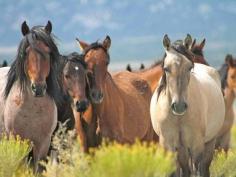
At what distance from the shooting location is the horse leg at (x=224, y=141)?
10891 mm

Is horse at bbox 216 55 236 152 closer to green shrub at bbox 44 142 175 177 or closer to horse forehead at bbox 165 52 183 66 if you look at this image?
horse forehead at bbox 165 52 183 66

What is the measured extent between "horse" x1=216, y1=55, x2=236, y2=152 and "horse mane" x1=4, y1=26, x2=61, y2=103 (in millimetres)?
4199

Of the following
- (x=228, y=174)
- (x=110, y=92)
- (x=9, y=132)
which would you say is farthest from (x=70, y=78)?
(x=228, y=174)

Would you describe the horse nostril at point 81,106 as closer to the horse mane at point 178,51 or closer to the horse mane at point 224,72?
the horse mane at point 178,51

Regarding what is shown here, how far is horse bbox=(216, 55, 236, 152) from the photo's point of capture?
11.0m

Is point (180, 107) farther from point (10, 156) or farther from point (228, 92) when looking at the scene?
point (228, 92)

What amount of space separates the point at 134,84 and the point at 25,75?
3.87 meters

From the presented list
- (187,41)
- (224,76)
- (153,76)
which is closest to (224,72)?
(224,76)

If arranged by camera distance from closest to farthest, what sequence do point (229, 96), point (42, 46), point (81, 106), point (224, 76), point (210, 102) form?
point (42, 46), point (81, 106), point (210, 102), point (229, 96), point (224, 76)

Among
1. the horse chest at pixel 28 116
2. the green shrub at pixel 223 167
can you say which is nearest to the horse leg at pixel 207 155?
the green shrub at pixel 223 167

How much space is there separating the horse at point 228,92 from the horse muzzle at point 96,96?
3451mm

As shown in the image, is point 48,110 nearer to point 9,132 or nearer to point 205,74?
point 9,132

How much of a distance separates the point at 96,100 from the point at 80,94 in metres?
0.23

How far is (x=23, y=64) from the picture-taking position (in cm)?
743
